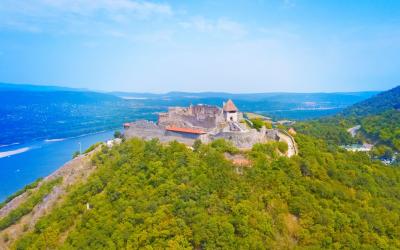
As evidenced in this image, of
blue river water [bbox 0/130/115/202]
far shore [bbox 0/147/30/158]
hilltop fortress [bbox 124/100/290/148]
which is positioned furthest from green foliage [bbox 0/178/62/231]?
far shore [bbox 0/147/30/158]

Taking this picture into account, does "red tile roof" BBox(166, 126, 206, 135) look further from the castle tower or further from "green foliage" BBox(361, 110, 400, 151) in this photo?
"green foliage" BBox(361, 110, 400, 151)

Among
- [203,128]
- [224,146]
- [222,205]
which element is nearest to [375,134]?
[203,128]

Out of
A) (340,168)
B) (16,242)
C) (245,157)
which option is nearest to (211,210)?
(245,157)

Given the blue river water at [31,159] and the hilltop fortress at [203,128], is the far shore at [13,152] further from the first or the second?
the hilltop fortress at [203,128]

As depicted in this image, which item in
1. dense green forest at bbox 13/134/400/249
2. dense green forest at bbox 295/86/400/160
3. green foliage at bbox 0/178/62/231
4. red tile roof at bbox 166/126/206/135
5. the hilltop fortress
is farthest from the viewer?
dense green forest at bbox 295/86/400/160

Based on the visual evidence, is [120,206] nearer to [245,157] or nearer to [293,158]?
[245,157]

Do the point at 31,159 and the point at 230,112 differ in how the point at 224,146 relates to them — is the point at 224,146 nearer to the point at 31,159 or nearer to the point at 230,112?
the point at 230,112

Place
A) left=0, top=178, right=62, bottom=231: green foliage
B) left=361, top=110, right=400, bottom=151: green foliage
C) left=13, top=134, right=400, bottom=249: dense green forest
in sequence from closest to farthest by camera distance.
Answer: left=13, top=134, right=400, bottom=249: dense green forest, left=0, top=178, right=62, bottom=231: green foliage, left=361, top=110, right=400, bottom=151: green foliage
